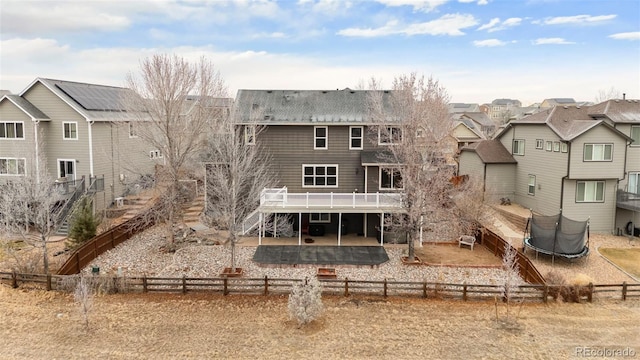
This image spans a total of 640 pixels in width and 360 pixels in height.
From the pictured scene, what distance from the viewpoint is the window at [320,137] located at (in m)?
24.2

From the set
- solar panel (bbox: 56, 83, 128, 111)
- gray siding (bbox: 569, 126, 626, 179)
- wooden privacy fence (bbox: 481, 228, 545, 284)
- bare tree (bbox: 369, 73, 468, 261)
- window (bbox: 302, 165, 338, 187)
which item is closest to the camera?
wooden privacy fence (bbox: 481, 228, 545, 284)


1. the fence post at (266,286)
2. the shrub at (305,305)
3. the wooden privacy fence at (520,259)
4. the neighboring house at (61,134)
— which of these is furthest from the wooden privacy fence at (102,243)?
the wooden privacy fence at (520,259)

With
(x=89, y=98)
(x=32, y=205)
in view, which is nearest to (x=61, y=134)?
(x=89, y=98)

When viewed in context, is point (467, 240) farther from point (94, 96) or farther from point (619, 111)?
point (94, 96)

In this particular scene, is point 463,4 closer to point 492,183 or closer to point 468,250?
point 492,183

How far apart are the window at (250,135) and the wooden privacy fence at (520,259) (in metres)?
13.4

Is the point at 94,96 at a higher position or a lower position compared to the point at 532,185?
higher

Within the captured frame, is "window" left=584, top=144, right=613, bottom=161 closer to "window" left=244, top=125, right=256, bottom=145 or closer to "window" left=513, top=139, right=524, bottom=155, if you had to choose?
"window" left=513, top=139, right=524, bottom=155

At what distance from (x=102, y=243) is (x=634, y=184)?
3134cm

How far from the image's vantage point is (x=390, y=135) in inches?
816

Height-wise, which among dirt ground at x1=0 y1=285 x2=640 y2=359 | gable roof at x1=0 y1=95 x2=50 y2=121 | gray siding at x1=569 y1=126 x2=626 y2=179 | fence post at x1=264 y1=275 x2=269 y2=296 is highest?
gable roof at x1=0 y1=95 x2=50 y2=121

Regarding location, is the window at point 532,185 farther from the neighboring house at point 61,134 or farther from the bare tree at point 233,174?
the neighboring house at point 61,134

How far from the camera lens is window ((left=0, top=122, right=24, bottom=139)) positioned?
26.4 m

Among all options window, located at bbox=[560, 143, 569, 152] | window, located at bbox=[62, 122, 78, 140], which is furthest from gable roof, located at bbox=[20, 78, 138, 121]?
window, located at bbox=[560, 143, 569, 152]
